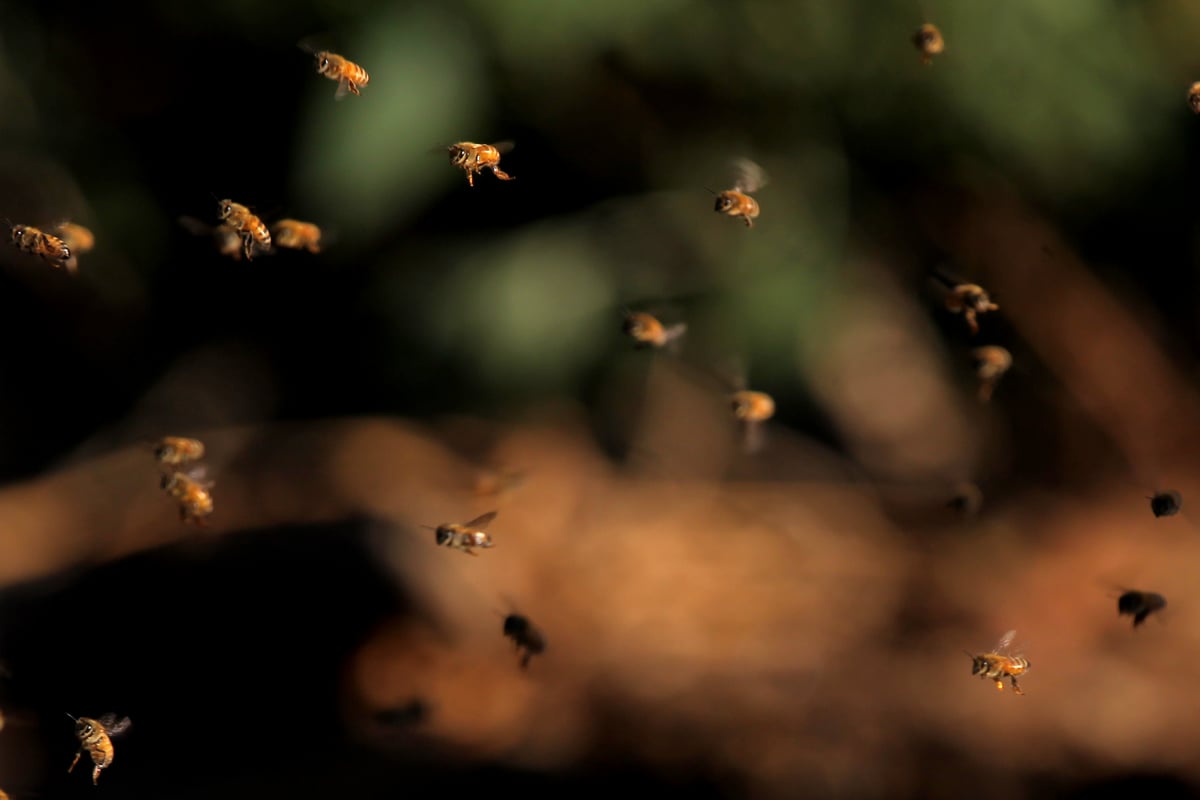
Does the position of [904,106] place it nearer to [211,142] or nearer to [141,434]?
[211,142]

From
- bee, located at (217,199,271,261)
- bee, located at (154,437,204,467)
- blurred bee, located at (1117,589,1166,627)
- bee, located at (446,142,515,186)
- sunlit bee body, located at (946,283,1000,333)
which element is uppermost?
sunlit bee body, located at (946,283,1000,333)

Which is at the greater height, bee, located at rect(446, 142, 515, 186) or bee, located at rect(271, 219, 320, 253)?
bee, located at rect(271, 219, 320, 253)

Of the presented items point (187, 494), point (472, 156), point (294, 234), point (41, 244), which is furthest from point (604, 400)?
point (41, 244)

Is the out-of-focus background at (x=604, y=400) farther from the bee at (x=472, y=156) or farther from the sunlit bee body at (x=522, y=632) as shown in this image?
the bee at (x=472, y=156)

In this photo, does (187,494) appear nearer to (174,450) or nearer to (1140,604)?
(174,450)

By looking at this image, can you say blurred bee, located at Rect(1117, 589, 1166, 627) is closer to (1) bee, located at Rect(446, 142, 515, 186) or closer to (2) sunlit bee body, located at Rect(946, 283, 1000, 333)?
(2) sunlit bee body, located at Rect(946, 283, 1000, 333)

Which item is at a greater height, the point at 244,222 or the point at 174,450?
the point at 244,222

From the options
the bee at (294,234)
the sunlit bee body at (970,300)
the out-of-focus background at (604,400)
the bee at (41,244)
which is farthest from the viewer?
the out-of-focus background at (604,400)

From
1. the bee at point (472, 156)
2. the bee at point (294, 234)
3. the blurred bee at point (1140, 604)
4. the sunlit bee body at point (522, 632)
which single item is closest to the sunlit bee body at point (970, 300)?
the blurred bee at point (1140, 604)

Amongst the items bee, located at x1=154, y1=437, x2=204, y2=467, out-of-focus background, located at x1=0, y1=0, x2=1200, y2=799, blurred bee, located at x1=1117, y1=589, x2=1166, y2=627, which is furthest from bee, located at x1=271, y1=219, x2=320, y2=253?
blurred bee, located at x1=1117, y1=589, x2=1166, y2=627

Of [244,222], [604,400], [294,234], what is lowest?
[244,222]
